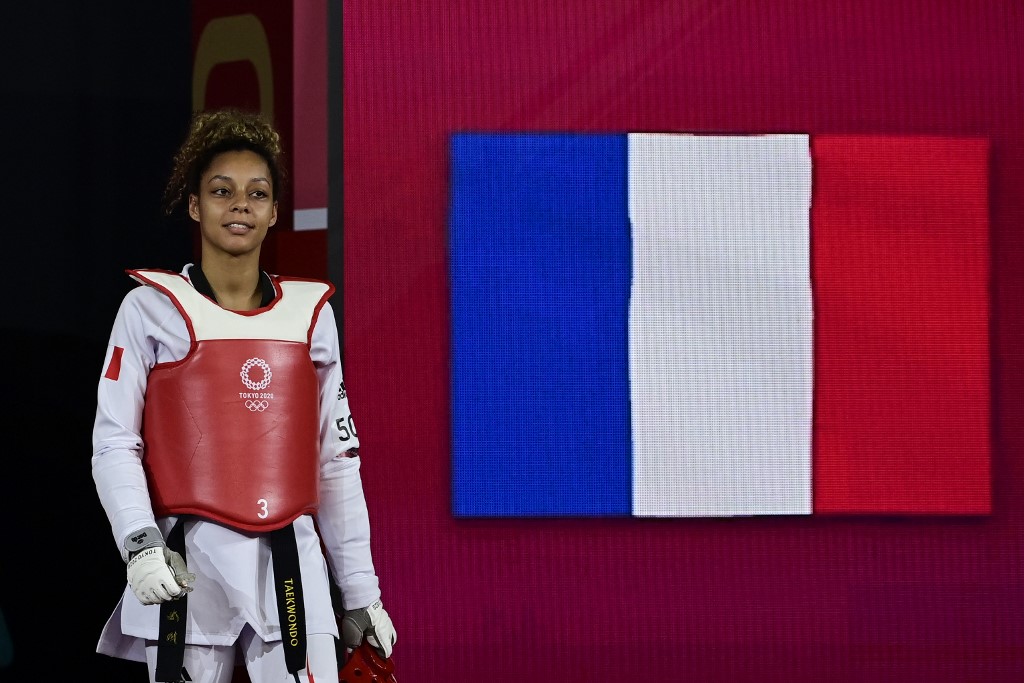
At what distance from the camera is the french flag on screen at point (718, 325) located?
11.1 feet

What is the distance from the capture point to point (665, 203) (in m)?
3.42

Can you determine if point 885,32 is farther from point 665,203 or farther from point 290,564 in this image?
point 290,564

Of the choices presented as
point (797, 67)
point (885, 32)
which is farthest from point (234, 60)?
point (885, 32)

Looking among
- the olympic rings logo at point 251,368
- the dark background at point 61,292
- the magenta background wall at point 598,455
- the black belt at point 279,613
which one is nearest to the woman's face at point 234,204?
the olympic rings logo at point 251,368

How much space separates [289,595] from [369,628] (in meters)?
0.23

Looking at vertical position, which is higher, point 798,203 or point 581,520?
point 798,203

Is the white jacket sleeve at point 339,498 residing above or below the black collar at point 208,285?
below

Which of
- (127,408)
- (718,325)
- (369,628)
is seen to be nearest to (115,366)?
(127,408)

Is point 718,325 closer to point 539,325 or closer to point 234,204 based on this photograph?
point 539,325

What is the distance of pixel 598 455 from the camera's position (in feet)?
11.1

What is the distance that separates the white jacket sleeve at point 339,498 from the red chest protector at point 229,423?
10 centimetres

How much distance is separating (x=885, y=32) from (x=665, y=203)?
0.79 meters

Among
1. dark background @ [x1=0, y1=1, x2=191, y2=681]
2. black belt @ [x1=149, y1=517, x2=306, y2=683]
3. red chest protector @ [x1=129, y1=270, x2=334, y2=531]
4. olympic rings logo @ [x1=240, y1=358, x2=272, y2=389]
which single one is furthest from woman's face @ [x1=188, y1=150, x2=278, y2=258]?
dark background @ [x1=0, y1=1, x2=191, y2=681]

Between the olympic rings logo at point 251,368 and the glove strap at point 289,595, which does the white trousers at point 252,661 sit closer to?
the glove strap at point 289,595
